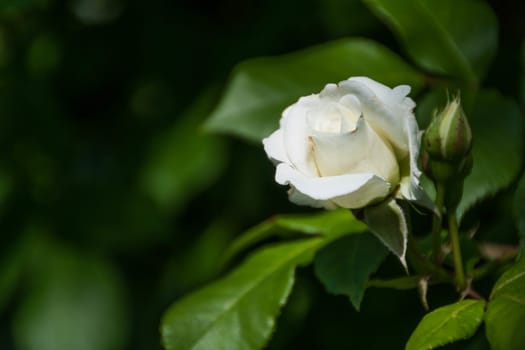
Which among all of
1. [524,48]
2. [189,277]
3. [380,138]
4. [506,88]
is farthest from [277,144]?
[189,277]

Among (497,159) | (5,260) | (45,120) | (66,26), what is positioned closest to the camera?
(497,159)

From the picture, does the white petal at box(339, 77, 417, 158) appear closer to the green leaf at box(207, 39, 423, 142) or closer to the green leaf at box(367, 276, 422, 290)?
the green leaf at box(367, 276, 422, 290)

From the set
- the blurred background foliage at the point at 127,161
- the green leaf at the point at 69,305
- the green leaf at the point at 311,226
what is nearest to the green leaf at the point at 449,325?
the green leaf at the point at 311,226

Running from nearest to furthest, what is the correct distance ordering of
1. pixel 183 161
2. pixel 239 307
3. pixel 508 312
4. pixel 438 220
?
1. pixel 508 312
2. pixel 438 220
3. pixel 239 307
4. pixel 183 161

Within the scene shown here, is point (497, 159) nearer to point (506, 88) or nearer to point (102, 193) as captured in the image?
point (506, 88)

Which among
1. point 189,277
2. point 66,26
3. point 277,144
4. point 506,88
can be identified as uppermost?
point 277,144

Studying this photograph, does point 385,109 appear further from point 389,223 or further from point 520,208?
point 520,208

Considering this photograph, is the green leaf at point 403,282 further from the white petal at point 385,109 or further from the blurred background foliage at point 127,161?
the blurred background foliage at point 127,161

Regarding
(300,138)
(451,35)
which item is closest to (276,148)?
(300,138)
